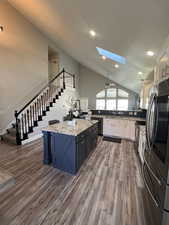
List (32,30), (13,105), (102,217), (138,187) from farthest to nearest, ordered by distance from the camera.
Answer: (32,30), (13,105), (138,187), (102,217)

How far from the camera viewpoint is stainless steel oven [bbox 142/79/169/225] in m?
1.08

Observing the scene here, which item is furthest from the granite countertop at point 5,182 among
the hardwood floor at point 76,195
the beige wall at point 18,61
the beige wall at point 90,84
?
the beige wall at point 90,84

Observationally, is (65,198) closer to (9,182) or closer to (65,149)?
(65,149)

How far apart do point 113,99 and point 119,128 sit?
495 centimetres

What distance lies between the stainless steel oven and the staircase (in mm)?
4054

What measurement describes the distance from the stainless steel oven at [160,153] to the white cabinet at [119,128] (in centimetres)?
343

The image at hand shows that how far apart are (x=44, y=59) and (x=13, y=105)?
3.02 meters

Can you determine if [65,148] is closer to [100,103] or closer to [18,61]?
[18,61]

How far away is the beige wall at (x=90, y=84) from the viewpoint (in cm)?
959

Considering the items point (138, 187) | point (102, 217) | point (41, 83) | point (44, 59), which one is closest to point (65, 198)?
point (102, 217)

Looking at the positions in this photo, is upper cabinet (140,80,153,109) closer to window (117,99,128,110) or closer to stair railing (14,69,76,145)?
stair railing (14,69,76,145)

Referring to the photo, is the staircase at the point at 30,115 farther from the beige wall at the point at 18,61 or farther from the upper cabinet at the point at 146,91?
the upper cabinet at the point at 146,91

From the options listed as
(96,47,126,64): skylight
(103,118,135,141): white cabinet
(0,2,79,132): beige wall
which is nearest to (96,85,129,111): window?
(103,118,135,141): white cabinet

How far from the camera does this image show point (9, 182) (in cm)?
113
